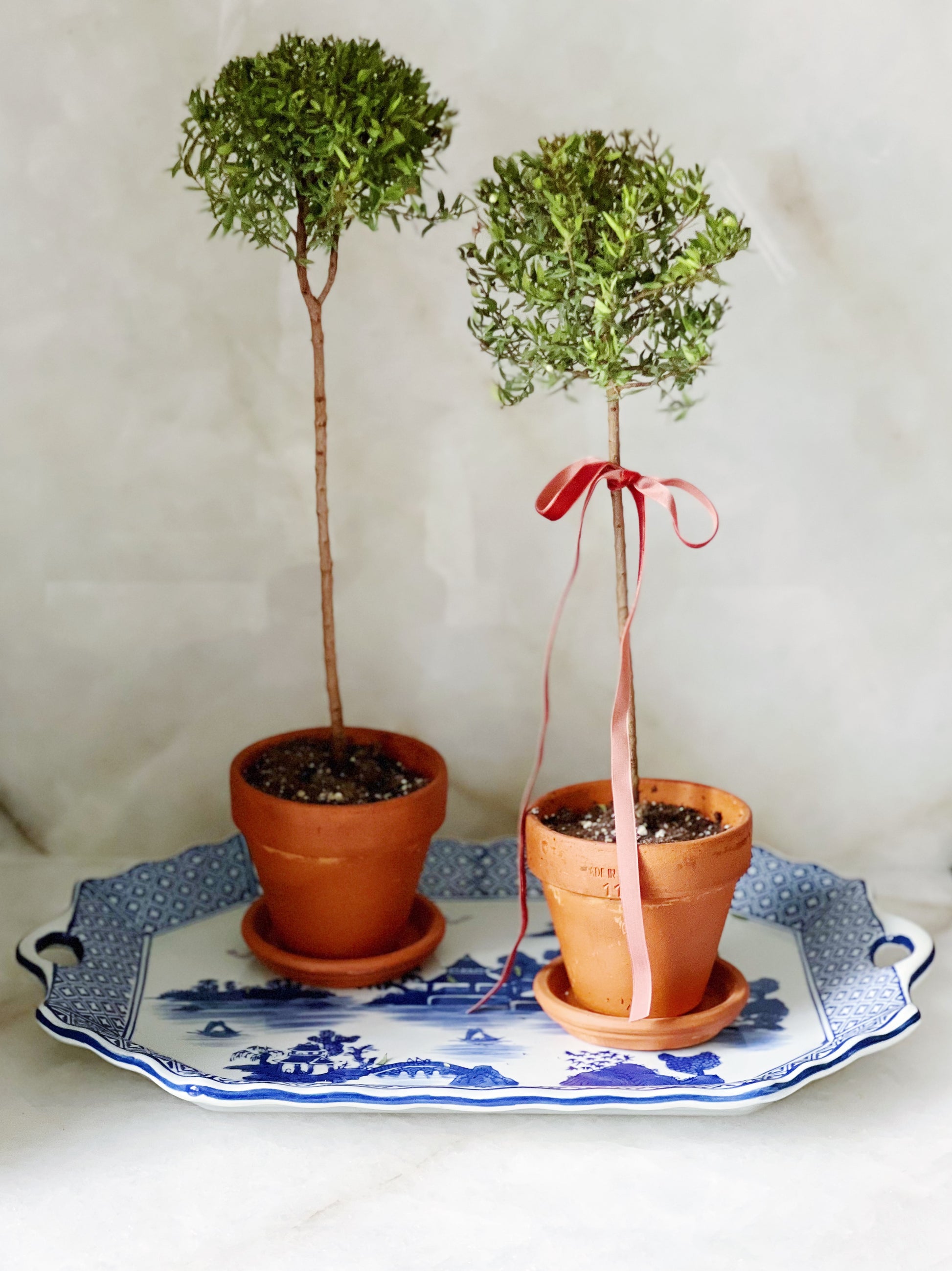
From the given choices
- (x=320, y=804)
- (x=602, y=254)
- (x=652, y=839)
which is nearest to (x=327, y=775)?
(x=320, y=804)

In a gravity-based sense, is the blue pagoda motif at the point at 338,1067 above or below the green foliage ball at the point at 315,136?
below

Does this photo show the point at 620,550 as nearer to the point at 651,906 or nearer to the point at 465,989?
the point at 651,906

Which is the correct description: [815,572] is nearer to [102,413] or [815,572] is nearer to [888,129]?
[888,129]

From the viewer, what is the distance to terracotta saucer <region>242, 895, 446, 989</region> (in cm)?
108

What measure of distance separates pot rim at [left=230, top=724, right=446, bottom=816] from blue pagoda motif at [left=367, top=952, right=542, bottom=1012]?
16 centimetres

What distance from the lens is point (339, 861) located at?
1.06 m

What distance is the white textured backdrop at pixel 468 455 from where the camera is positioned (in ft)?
4.02

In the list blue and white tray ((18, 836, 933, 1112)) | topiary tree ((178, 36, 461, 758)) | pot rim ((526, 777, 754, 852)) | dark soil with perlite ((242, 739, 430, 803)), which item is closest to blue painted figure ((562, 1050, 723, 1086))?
blue and white tray ((18, 836, 933, 1112))

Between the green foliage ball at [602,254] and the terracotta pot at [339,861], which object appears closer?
the green foliage ball at [602,254]

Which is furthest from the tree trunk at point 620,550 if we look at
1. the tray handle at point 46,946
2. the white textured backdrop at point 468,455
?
the tray handle at point 46,946

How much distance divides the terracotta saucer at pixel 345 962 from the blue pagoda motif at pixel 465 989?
0.02 meters

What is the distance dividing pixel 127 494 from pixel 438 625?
342mm

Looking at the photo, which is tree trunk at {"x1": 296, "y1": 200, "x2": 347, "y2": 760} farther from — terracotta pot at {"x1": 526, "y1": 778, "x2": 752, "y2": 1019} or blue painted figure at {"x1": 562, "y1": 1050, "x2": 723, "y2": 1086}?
blue painted figure at {"x1": 562, "y1": 1050, "x2": 723, "y2": 1086}

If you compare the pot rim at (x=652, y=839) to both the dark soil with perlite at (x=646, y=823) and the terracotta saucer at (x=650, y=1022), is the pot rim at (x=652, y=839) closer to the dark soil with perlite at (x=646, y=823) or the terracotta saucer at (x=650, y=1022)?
the dark soil with perlite at (x=646, y=823)
